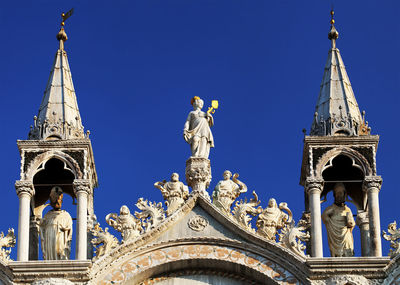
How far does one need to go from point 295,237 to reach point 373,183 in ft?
6.02

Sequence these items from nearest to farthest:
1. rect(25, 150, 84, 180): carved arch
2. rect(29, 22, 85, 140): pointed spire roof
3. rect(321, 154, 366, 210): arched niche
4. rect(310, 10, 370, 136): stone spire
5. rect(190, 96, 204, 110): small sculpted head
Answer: rect(25, 150, 84, 180): carved arch → rect(310, 10, 370, 136): stone spire → rect(29, 22, 85, 140): pointed spire roof → rect(321, 154, 366, 210): arched niche → rect(190, 96, 204, 110): small sculpted head

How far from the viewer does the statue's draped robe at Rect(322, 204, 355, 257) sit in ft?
104

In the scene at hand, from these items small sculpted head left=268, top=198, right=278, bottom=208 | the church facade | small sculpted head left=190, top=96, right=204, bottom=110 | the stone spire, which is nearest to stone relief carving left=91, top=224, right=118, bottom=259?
the church facade

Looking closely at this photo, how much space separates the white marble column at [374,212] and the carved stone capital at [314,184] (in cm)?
83

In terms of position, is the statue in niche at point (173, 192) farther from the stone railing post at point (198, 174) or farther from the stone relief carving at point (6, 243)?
the stone relief carving at point (6, 243)

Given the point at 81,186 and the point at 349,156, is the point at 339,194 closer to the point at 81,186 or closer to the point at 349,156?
the point at 349,156

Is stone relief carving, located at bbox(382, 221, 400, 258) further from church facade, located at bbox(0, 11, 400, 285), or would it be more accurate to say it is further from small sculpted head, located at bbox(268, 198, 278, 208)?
small sculpted head, located at bbox(268, 198, 278, 208)

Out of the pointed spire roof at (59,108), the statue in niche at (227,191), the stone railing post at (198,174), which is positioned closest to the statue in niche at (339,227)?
the statue in niche at (227,191)

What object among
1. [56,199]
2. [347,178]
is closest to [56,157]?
[56,199]

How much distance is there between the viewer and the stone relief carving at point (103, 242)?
31.2 m

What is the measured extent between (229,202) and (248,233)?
0.92 m

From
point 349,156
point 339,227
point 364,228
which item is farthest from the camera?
point 364,228

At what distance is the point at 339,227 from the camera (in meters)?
31.9

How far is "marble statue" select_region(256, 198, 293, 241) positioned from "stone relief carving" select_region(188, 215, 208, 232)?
967mm
